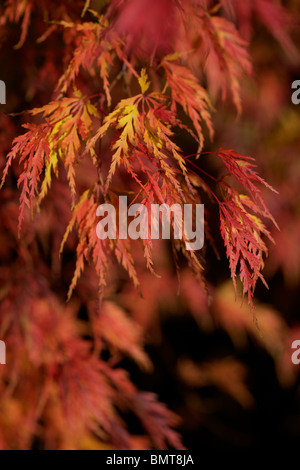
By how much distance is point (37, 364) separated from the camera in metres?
1.11

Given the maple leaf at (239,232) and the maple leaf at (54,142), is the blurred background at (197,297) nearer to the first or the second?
the maple leaf at (54,142)

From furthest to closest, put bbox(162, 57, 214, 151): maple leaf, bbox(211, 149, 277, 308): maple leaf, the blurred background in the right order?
the blurred background
bbox(162, 57, 214, 151): maple leaf
bbox(211, 149, 277, 308): maple leaf

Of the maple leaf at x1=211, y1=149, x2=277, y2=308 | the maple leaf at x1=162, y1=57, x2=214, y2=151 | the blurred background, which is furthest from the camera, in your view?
the blurred background

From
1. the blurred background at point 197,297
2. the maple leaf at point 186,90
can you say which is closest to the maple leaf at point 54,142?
the maple leaf at point 186,90

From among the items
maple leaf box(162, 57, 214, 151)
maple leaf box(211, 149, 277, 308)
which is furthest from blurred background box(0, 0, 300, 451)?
maple leaf box(211, 149, 277, 308)

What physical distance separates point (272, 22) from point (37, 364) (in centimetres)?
100

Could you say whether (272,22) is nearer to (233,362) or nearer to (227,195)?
(227,195)

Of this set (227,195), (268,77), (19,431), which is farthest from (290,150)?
(19,431)

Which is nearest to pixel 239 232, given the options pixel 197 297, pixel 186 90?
pixel 186 90

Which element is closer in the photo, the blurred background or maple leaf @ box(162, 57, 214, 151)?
maple leaf @ box(162, 57, 214, 151)

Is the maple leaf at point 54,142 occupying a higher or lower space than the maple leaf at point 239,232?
higher

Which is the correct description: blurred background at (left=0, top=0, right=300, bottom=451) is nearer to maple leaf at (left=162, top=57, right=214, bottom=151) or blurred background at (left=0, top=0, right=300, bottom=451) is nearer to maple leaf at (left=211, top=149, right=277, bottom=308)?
maple leaf at (left=162, top=57, right=214, bottom=151)

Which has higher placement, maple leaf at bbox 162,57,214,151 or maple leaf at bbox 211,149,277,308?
maple leaf at bbox 162,57,214,151

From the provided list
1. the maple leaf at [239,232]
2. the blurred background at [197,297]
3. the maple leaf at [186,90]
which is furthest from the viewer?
the blurred background at [197,297]
